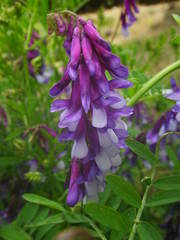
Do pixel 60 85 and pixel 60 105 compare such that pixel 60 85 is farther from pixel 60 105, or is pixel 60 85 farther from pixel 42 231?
pixel 42 231

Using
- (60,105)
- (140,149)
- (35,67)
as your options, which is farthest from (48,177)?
(60,105)

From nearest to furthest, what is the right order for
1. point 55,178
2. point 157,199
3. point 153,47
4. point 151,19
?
point 157,199
point 55,178
point 153,47
point 151,19

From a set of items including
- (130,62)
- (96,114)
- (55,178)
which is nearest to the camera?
(96,114)

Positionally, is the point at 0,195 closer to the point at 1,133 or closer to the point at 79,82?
the point at 1,133

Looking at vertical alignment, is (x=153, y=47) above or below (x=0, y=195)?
above

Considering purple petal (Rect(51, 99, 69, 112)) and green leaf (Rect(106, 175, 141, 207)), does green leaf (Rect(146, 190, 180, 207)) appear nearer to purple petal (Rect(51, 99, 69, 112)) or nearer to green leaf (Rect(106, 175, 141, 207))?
green leaf (Rect(106, 175, 141, 207))

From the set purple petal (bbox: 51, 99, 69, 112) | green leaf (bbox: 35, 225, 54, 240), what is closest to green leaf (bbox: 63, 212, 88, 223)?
green leaf (bbox: 35, 225, 54, 240)

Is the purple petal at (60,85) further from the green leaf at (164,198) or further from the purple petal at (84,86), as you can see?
the green leaf at (164,198)

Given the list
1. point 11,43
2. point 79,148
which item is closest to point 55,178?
point 11,43
